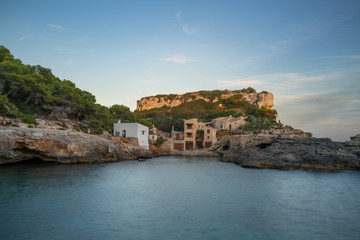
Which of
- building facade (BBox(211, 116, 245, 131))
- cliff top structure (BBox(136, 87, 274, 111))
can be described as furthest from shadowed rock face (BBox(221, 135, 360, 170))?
cliff top structure (BBox(136, 87, 274, 111))

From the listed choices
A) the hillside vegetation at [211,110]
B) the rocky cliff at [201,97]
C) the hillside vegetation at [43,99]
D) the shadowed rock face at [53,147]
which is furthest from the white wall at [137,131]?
the rocky cliff at [201,97]

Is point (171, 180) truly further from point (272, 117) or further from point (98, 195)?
point (272, 117)

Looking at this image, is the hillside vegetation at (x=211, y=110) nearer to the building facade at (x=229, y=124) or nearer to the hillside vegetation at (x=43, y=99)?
the building facade at (x=229, y=124)

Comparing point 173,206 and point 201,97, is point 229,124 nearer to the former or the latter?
point 173,206

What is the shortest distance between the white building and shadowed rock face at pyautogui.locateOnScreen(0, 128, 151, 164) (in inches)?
209

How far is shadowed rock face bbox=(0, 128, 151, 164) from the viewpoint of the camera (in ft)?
74.7

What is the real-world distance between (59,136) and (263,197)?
794 inches

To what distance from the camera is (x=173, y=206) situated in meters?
13.9

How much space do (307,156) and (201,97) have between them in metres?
68.7

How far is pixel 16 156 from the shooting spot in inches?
942

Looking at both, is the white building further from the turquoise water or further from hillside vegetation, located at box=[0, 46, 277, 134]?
the turquoise water

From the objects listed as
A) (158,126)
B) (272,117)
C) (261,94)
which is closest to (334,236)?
(158,126)

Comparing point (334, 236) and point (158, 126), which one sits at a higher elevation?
point (158, 126)

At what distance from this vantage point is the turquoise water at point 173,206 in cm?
1020
